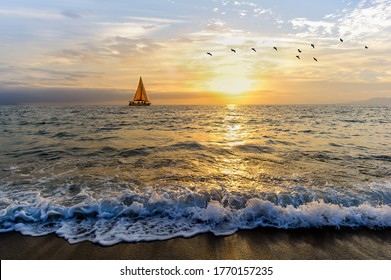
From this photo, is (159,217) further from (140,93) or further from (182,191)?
(140,93)

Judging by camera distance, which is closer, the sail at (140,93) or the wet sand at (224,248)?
the wet sand at (224,248)

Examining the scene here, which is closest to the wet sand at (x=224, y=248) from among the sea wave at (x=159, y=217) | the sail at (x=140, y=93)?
the sea wave at (x=159, y=217)

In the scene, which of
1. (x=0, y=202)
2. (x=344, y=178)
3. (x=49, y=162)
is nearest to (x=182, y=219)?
(x=0, y=202)

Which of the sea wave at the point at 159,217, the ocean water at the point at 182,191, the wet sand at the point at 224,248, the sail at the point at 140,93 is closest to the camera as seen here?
the wet sand at the point at 224,248

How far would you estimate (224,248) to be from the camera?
4508mm

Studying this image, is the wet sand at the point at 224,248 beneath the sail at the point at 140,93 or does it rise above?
beneath

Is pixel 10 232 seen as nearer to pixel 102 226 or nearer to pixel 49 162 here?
pixel 102 226

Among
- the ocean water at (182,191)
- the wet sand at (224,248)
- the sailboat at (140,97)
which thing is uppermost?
the sailboat at (140,97)

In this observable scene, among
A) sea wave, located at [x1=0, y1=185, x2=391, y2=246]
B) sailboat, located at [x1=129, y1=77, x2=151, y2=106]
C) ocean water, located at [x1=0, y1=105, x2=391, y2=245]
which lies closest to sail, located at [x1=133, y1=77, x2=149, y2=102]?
sailboat, located at [x1=129, y1=77, x2=151, y2=106]

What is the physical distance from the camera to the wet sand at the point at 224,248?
4289mm

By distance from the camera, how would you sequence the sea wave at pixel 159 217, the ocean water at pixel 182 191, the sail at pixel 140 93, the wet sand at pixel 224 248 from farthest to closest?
the sail at pixel 140 93
the ocean water at pixel 182 191
the sea wave at pixel 159 217
the wet sand at pixel 224 248

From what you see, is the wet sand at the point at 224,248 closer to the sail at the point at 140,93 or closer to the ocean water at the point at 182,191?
the ocean water at the point at 182,191

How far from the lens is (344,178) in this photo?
838 cm

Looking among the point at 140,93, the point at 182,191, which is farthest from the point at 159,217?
the point at 140,93
